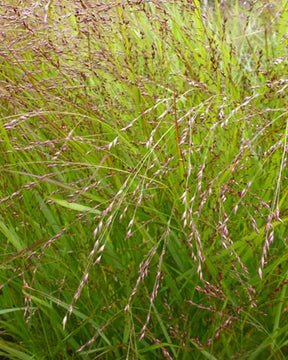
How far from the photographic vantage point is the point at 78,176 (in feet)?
5.20

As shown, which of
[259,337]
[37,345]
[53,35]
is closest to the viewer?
[259,337]

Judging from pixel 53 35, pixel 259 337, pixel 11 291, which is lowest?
pixel 259 337

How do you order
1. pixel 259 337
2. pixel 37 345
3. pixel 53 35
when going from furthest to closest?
pixel 53 35
pixel 37 345
pixel 259 337

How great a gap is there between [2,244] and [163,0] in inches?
33.6

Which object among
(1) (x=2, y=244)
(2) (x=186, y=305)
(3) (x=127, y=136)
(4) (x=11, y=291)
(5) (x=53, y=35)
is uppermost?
(5) (x=53, y=35)

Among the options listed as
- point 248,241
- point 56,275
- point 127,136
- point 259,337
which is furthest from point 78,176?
point 259,337

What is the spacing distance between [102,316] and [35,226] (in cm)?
30

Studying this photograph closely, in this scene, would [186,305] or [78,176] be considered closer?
[186,305]

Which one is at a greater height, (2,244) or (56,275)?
(2,244)

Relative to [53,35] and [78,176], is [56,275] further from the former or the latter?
[53,35]

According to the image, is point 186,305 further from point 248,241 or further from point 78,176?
point 78,176

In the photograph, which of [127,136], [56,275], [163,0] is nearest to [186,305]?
[56,275]

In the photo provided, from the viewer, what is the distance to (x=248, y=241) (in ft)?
4.69

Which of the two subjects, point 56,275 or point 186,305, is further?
point 56,275
